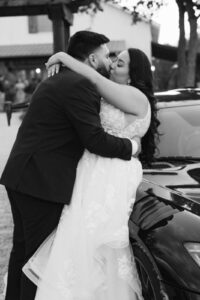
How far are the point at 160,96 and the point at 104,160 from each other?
1673 mm

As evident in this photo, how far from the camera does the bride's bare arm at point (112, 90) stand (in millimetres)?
2996

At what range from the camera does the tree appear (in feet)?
40.8

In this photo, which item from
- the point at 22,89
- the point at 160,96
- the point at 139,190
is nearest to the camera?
the point at 139,190

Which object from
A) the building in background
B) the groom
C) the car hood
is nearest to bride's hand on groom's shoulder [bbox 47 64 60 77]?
the groom

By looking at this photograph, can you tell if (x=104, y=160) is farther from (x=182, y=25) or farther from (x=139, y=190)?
(x=182, y=25)

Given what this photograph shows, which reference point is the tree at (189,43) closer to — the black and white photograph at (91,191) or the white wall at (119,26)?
the black and white photograph at (91,191)

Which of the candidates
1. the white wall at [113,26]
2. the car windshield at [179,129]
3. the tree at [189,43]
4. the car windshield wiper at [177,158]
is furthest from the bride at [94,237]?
the white wall at [113,26]

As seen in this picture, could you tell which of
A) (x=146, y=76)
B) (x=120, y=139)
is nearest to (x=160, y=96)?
(x=146, y=76)

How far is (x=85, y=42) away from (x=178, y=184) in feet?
3.01

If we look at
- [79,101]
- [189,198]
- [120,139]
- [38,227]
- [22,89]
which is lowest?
[22,89]

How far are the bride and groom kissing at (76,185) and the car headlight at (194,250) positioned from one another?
0.45m

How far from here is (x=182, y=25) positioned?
13.8 metres

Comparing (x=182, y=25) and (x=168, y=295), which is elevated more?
(x=182, y=25)

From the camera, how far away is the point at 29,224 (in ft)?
9.88
